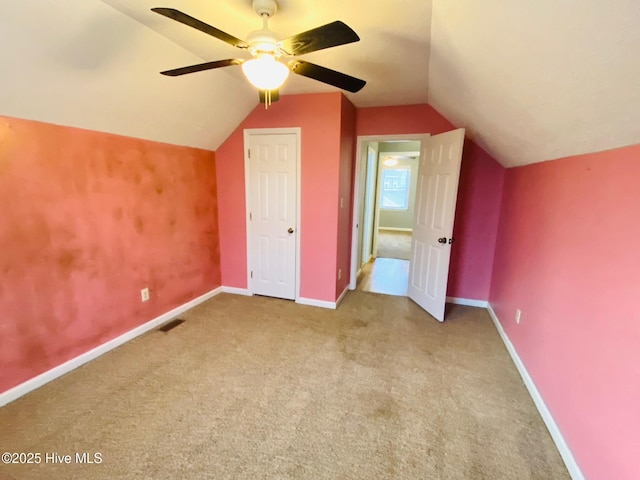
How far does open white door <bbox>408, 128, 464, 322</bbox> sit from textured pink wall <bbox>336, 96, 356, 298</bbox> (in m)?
0.85

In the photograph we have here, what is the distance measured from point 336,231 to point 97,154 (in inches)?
90.6

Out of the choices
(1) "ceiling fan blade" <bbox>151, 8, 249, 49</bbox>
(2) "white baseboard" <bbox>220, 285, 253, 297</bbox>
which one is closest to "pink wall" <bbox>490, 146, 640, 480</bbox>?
(1) "ceiling fan blade" <bbox>151, 8, 249, 49</bbox>

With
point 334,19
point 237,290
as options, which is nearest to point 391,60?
point 334,19

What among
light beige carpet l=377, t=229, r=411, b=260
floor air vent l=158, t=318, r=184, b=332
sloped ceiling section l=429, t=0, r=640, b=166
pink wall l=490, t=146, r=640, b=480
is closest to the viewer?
sloped ceiling section l=429, t=0, r=640, b=166

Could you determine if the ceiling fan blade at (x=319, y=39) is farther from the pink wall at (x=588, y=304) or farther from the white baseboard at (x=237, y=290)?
the white baseboard at (x=237, y=290)

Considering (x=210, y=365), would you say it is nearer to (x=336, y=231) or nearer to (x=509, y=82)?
(x=336, y=231)

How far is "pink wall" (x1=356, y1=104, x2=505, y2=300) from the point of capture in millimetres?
3445

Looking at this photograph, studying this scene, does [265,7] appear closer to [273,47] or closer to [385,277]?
[273,47]

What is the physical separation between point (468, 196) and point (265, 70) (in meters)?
2.93

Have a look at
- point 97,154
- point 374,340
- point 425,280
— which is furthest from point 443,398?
point 97,154

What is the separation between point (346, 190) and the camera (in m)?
3.62

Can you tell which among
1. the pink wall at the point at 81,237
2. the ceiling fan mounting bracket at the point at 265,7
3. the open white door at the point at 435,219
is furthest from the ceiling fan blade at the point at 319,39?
the open white door at the point at 435,219

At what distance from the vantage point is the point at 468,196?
355 cm

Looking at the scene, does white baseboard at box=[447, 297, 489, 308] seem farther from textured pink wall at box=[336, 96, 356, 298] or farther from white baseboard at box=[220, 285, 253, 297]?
white baseboard at box=[220, 285, 253, 297]
